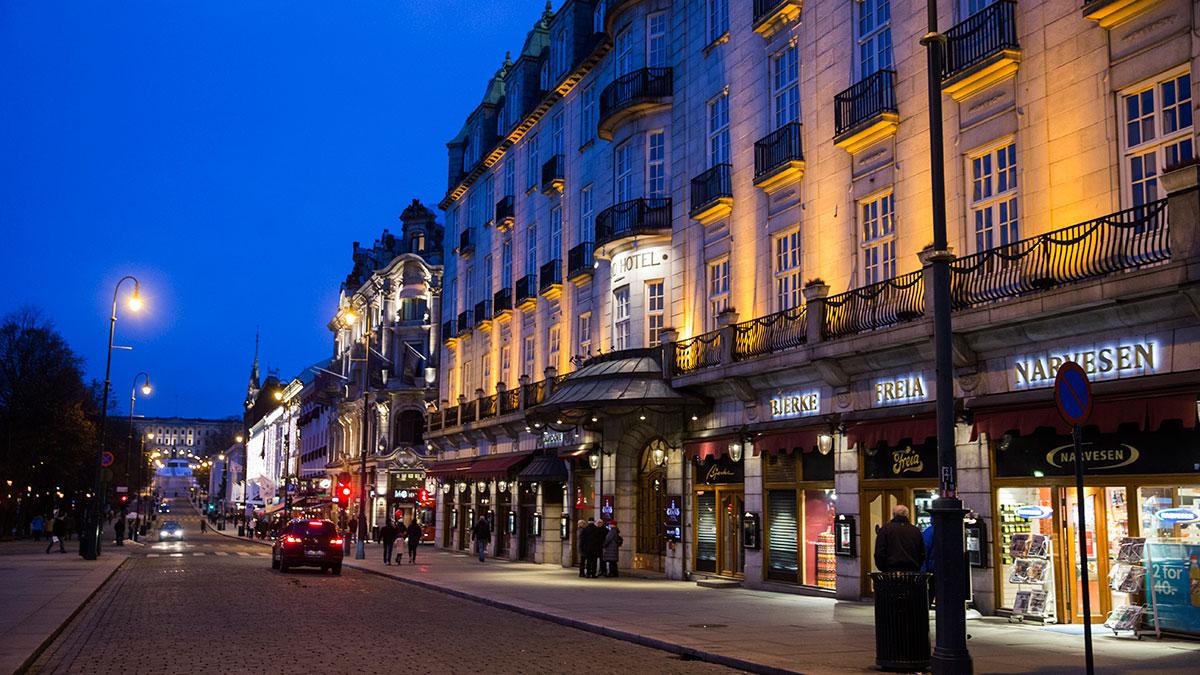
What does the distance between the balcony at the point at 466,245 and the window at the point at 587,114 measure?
1298cm

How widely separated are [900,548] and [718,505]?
485 inches

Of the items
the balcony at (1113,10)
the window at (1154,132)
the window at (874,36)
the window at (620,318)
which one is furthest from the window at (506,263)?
the window at (1154,132)

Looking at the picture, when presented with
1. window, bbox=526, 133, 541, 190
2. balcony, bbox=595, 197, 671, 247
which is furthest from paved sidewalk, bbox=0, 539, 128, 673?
window, bbox=526, 133, 541, 190

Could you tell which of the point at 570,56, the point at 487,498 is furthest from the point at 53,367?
the point at 570,56

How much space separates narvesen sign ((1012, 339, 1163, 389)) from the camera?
1569 cm

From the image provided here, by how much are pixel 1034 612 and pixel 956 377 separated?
4.04 m

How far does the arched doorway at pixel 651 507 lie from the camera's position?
3036cm

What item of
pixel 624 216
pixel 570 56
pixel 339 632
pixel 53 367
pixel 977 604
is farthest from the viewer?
pixel 53 367

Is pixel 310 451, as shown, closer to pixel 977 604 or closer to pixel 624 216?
pixel 624 216

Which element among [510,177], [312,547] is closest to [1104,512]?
[312,547]

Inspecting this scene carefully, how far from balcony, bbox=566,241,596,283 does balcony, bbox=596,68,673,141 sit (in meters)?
4.46

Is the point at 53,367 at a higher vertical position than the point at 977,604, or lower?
higher

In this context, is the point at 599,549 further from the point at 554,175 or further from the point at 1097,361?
the point at 1097,361

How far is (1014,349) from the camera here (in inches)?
708
